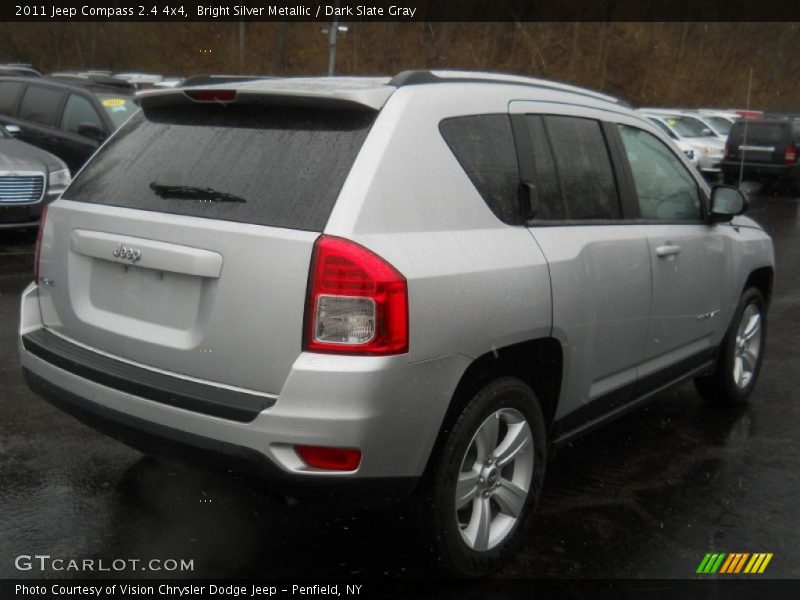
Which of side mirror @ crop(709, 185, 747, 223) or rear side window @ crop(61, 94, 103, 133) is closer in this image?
side mirror @ crop(709, 185, 747, 223)

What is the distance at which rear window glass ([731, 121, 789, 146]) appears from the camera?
21.6 m

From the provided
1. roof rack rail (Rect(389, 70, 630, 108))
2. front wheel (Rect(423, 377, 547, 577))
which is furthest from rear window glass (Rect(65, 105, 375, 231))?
front wheel (Rect(423, 377, 547, 577))

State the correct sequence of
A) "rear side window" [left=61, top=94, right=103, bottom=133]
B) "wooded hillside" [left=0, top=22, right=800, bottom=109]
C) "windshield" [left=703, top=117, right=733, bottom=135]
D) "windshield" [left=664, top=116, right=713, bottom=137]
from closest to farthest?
"rear side window" [left=61, top=94, right=103, bottom=133] → "windshield" [left=664, top=116, right=713, bottom=137] → "windshield" [left=703, top=117, right=733, bottom=135] → "wooded hillside" [left=0, top=22, right=800, bottom=109]

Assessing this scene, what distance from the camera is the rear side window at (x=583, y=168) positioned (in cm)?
368

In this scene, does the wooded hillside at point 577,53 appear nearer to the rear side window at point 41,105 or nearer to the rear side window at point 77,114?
the rear side window at point 41,105

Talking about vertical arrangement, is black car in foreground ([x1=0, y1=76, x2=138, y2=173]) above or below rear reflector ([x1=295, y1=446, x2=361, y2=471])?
below

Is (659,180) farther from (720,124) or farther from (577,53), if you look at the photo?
(577,53)

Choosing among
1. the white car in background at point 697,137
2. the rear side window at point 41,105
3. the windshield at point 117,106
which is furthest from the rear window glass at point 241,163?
the white car in background at point 697,137

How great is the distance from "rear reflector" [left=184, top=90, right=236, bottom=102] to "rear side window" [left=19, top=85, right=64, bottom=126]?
10669mm

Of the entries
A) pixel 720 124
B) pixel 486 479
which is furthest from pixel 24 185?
pixel 720 124

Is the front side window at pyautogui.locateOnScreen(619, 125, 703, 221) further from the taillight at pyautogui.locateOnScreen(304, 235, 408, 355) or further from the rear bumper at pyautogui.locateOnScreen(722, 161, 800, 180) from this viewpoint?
the rear bumper at pyautogui.locateOnScreen(722, 161, 800, 180)

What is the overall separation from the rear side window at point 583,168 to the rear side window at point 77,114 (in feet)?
33.6

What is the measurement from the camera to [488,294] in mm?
3010

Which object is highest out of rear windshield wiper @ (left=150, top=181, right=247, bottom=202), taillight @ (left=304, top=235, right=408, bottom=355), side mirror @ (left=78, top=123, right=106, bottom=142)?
rear windshield wiper @ (left=150, top=181, right=247, bottom=202)
